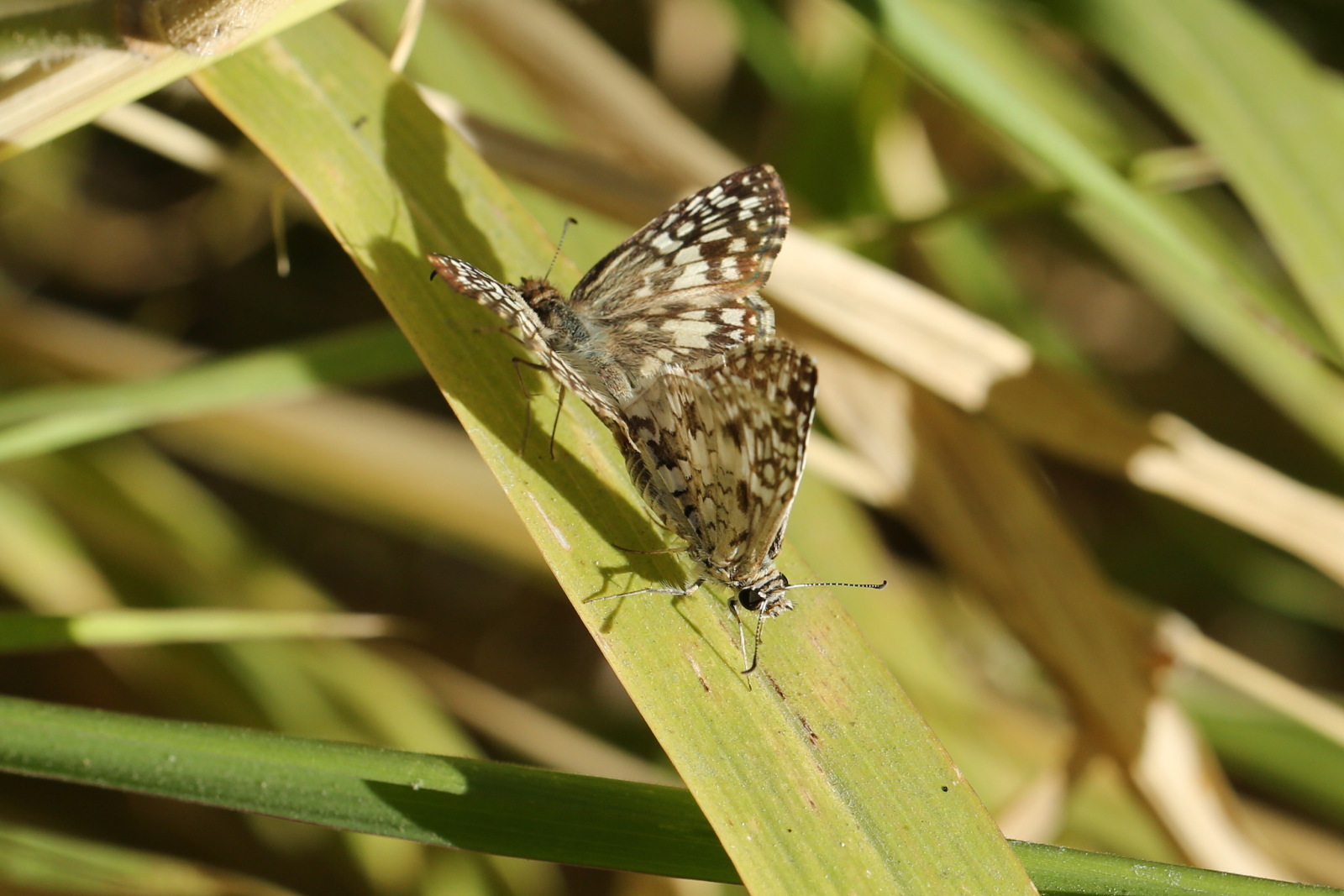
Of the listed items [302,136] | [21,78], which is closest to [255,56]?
[302,136]

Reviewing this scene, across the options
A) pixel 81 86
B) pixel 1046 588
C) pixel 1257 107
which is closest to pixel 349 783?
pixel 81 86

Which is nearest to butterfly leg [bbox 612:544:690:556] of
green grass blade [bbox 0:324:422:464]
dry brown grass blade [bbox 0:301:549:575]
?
green grass blade [bbox 0:324:422:464]

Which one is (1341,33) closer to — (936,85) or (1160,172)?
(1160,172)

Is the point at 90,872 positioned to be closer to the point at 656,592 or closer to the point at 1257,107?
the point at 656,592

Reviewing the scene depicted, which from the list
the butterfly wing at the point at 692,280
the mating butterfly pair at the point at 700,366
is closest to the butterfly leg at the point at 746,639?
the mating butterfly pair at the point at 700,366

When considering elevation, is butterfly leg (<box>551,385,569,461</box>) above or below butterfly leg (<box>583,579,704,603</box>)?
above

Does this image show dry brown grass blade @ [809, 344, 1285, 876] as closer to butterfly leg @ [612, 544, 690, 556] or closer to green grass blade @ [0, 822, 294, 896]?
butterfly leg @ [612, 544, 690, 556]
